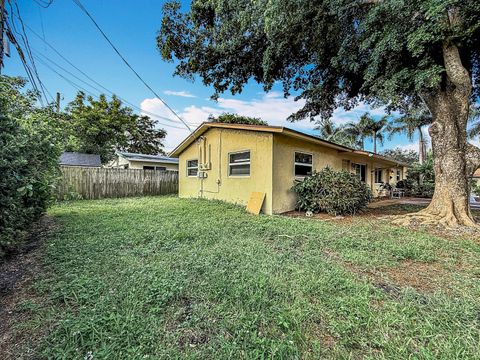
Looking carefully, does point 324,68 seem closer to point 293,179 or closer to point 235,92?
point 235,92

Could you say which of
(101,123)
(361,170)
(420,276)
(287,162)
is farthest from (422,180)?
(101,123)

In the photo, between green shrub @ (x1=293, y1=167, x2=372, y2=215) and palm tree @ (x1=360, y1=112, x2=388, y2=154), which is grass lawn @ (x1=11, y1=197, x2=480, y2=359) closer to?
green shrub @ (x1=293, y1=167, x2=372, y2=215)

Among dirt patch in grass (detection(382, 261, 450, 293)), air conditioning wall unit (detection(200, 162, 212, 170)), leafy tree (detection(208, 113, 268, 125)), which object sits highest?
leafy tree (detection(208, 113, 268, 125))

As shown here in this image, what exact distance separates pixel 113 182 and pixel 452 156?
13571 mm

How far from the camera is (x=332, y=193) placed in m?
7.61

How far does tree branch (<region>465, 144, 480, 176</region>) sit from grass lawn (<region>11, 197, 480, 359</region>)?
304cm

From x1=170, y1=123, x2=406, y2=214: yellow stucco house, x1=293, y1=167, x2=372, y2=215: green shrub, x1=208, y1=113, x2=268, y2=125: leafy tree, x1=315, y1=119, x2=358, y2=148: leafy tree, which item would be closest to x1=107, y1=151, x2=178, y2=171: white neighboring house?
x1=170, y1=123, x2=406, y2=214: yellow stucco house

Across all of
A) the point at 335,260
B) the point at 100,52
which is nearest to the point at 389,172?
the point at 335,260

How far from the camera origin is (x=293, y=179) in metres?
8.45

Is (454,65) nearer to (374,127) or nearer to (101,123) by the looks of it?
(374,127)

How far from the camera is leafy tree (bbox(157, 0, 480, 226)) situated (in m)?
5.30

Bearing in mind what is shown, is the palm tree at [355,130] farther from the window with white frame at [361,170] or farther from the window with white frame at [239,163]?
the window with white frame at [239,163]

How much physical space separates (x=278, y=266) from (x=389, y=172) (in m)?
18.4

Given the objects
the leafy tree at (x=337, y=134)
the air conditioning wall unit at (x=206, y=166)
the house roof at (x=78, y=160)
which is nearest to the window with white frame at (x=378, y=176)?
the leafy tree at (x=337, y=134)
